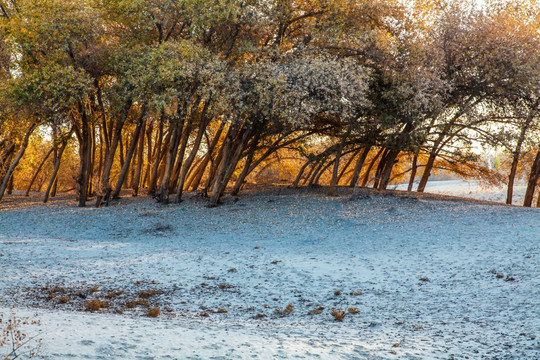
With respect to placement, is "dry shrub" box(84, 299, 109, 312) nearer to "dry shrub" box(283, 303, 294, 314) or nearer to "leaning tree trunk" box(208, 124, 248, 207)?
"dry shrub" box(283, 303, 294, 314)

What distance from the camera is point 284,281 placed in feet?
25.1

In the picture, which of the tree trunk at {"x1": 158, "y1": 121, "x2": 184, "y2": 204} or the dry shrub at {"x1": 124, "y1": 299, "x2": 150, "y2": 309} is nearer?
A: the dry shrub at {"x1": 124, "y1": 299, "x2": 150, "y2": 309}

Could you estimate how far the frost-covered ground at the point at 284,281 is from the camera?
4555mm

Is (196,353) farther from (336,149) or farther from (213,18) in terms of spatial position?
(336,149)

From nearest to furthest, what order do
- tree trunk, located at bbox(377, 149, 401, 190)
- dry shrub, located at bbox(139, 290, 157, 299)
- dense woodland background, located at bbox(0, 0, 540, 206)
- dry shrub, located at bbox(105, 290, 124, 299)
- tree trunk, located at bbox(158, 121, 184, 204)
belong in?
1. dry shrub, located at bbox(105, 290, 124, 299)
2. dry shrub, located at bbox(139, 290, 157, 299)
3. dense woodland background, located at bbox(0, 0, 540, 206)
4. tree trunk, located at bbox(158, 121, 184, 204)
5. tree trunk, located at bbox(377, 149, 401, 190)

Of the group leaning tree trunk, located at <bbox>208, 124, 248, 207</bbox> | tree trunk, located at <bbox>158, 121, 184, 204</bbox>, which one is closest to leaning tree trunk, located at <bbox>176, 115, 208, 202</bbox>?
tree trunk, located at <bbox>158, 121, 184, 204</bbox>

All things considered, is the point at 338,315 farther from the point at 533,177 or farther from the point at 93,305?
the point at 533,177

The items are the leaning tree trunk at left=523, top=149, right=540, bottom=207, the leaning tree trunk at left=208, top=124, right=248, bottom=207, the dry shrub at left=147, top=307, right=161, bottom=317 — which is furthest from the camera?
the leaning tree trunk at left=523, top=149, right=540, bottom=207

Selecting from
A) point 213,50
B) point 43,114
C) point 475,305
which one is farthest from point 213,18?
point 475,305

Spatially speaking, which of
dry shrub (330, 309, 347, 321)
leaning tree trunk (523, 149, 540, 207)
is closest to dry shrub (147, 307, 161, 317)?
dry shrub (330, 309, 347, 321)

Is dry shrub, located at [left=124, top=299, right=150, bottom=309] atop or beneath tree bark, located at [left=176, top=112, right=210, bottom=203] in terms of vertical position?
beneath

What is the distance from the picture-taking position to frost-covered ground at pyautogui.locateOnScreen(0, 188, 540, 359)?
455 centimetres

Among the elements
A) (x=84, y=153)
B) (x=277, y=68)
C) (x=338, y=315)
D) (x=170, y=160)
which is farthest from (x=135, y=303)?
(x=84, y=153)

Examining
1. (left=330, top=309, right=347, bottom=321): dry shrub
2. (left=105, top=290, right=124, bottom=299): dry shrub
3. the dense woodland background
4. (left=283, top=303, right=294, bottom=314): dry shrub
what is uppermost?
the dense woodland background
